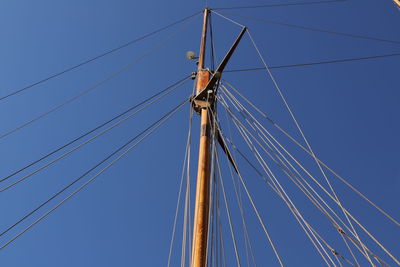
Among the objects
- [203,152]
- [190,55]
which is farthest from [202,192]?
[190,55]

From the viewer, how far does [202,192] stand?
24.0 ft

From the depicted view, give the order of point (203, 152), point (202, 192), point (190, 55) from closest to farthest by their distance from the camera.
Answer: point (202, 192) < point (203, 152) < point (190, 55)

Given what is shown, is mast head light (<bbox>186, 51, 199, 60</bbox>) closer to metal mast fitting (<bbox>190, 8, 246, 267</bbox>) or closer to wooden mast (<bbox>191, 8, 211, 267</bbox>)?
metal mast fitting (<bbox>190, 8, 246, 267</bbox>)

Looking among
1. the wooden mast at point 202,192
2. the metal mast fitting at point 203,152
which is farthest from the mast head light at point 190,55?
the wooden mast at point 202,192

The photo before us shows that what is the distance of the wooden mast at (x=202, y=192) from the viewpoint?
20.6ft

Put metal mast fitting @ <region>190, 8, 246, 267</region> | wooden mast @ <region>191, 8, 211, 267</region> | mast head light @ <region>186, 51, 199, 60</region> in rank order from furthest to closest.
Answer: mast head light @ <region>186, 51, 199, 60</region> < metal mast fitting @ <region>190, 8, 246, 267</region> < wooden mast @ <region>191, 8, 211, 267</region>

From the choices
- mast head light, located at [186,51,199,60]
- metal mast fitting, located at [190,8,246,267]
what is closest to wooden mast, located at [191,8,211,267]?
metal mast fitting, located at [190,8,246,267]

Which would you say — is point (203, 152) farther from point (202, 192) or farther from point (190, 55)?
point (190, 55)

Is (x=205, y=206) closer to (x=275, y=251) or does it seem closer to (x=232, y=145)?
(x=275, y=251)

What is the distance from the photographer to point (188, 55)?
38.1ft

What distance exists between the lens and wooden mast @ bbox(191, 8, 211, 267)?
6.27 m

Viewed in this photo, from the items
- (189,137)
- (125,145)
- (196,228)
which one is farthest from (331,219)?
(125,145)

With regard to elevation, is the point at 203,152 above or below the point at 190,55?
below

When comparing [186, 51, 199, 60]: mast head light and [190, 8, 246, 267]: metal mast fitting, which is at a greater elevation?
[186, 51, 199, 60]: mast head light
